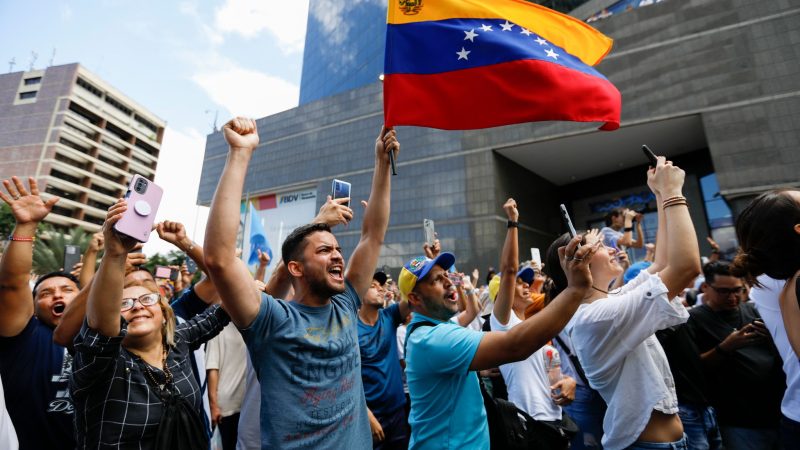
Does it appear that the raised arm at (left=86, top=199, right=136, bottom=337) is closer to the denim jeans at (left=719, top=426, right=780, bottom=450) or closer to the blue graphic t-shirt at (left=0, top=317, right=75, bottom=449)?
the blue graphic t-shirt at (left=0, top=317, right=75, bottom=449)

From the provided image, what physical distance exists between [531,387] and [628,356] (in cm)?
120

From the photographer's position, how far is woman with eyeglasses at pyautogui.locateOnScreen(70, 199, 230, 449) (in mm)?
1646

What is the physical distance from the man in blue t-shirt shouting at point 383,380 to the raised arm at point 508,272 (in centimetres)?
80

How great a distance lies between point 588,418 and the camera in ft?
11.2

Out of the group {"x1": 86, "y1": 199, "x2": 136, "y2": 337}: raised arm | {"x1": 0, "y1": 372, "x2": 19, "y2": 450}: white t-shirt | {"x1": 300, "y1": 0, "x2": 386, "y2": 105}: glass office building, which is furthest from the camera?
{"x1": 300, "y1": 0, "x2": 386, "y2": 105}: glass office building

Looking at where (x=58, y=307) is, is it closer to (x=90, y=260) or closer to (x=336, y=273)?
(x=90, y=260)

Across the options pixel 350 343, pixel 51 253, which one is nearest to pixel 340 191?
pixel 350 343

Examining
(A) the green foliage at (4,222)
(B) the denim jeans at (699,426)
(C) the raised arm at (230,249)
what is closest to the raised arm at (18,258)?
(C) the raised arm at (230,249)

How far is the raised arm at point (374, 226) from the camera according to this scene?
2.48 m

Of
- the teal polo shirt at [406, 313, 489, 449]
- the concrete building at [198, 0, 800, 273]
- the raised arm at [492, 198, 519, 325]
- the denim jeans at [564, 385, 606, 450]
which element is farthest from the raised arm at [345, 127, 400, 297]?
the concrete building at [198, 0, 800, 273]

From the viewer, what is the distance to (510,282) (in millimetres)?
3123

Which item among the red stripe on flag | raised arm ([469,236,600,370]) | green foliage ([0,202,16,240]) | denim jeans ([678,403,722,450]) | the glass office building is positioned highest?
the glass office building

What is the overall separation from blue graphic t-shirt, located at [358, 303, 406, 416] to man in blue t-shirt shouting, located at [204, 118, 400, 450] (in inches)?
46.4

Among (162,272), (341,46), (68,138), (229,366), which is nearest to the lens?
(229,366)
